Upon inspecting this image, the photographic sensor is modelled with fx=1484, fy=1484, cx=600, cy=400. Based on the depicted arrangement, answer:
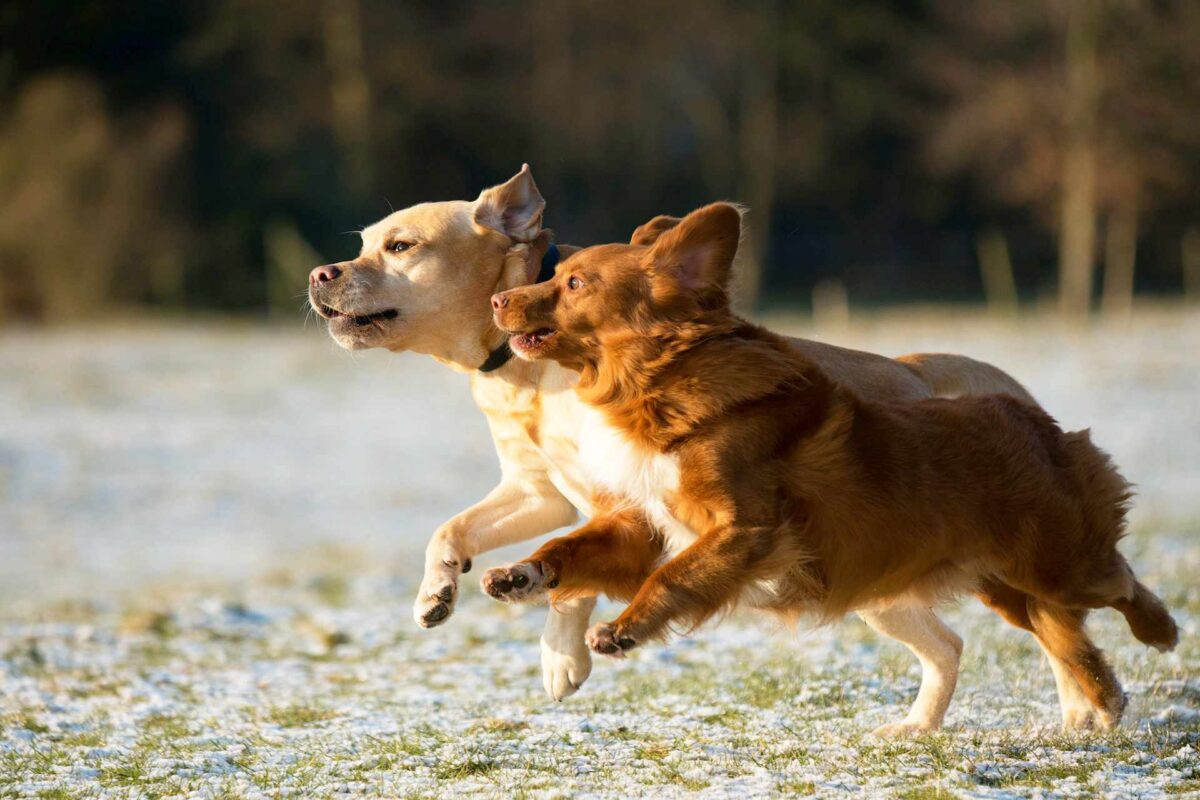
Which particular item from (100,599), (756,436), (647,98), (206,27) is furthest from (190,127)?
(756,436)

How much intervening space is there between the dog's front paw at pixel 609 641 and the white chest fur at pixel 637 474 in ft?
1.46

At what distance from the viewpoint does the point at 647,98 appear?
3972cm

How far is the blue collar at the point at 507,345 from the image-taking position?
5.73 m

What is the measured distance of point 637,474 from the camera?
4645 mm

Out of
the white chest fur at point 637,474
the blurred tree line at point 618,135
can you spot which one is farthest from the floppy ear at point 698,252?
the blurred tree line at point 618,135

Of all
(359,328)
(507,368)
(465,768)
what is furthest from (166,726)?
(507,368)

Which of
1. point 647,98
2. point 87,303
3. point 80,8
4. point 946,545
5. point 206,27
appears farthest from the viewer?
point 647,98

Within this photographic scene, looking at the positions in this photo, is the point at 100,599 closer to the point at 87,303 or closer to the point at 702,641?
the point at 702,641

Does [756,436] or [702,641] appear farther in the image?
[702,641]

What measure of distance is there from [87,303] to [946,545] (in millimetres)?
27070

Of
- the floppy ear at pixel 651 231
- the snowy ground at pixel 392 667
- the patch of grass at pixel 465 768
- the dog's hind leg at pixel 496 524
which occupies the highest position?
the floppy ear at pixel 651 231

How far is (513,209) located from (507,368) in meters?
0.72

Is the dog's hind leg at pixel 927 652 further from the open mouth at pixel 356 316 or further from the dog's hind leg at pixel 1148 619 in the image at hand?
the open mouth at pixel 356 316

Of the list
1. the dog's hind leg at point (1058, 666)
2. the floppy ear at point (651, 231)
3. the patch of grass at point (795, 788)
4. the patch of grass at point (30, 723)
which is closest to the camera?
the patch of grass at point (795, 788)
